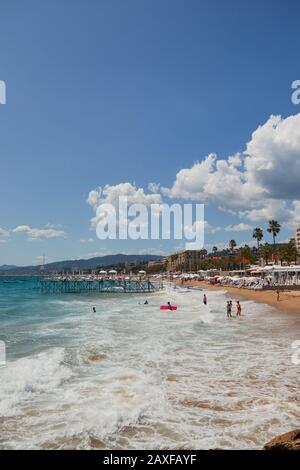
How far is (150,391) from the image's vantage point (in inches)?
560

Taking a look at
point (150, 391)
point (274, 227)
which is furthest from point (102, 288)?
point (150, 391)

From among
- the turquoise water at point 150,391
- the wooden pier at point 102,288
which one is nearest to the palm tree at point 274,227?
the wooden pier at point 102,288

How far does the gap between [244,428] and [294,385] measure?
15.3ft

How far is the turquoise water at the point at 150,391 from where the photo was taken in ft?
34.3

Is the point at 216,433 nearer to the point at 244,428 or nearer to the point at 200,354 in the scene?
the point at 244,428

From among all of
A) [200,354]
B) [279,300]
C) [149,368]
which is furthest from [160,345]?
[279,300]

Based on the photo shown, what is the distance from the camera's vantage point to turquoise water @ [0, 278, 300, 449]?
10.5 m

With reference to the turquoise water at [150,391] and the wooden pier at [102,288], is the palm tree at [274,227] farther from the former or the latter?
the turquoise water at [150,391]

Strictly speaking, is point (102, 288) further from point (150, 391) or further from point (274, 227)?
point (150, 391)

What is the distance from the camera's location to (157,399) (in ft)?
43.7

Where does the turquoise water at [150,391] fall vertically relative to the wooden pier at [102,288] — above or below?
above

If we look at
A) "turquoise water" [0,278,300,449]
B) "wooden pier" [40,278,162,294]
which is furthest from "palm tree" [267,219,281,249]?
"turquoise water" [0,278,300,449]

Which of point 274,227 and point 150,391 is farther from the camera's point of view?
point 274,227

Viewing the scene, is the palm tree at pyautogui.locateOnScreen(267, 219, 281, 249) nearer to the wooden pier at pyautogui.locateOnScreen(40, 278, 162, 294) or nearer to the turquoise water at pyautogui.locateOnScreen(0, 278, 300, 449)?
the wooden pier at pyautogui.locateOnScreen(40, 278, 162, 294)
